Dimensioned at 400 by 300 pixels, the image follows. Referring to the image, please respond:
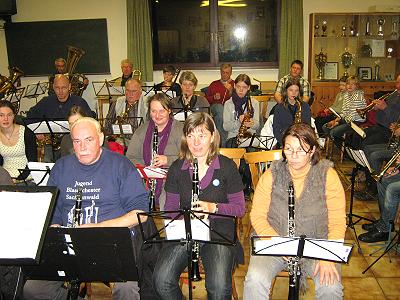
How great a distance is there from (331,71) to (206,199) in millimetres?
6509

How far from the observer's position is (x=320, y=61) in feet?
27.4

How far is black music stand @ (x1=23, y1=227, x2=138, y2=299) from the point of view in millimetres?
2082

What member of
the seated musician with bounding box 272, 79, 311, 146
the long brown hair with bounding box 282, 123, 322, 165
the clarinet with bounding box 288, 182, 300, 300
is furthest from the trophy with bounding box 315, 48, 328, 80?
the clarinet with bounding box 288, 182, 300, 300

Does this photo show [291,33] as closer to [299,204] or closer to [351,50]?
[351,50]

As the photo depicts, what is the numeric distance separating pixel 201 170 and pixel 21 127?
2.09 metres

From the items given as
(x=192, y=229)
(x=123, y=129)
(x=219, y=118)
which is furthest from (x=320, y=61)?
(x=192, y=229)

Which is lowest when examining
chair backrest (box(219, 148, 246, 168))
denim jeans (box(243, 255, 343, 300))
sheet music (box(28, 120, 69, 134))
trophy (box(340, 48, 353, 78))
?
denim jeans (box(243, 255, 343, 300))

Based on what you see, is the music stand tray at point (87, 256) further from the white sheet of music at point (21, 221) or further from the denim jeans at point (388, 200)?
the denim jeans at point (388, 200)

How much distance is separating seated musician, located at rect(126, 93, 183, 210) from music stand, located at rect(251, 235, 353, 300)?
1578mm

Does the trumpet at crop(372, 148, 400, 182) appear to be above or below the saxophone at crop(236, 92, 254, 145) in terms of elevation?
below

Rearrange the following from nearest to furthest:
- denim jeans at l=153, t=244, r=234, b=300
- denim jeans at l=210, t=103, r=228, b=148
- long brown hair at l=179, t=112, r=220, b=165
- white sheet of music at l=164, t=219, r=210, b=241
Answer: white sheet of music at l=164, t=219, r=210, b=241
denim jeans at l=153, t=244, r=234, b=300
long brown hair at l=179, t=112, r=220, b=165
denim jeans at l=210, t=103, r=228, b=148

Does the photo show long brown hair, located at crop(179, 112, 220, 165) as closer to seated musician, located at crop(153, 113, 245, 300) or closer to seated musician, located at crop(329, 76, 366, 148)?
seated musician, located at crop(153, 113, 245, 300)

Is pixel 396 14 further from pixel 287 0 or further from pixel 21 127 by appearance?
pixel 21 127

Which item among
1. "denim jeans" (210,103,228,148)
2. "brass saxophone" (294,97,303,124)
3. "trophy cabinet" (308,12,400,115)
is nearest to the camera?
"brass saxophone" (294,97,303,124)
